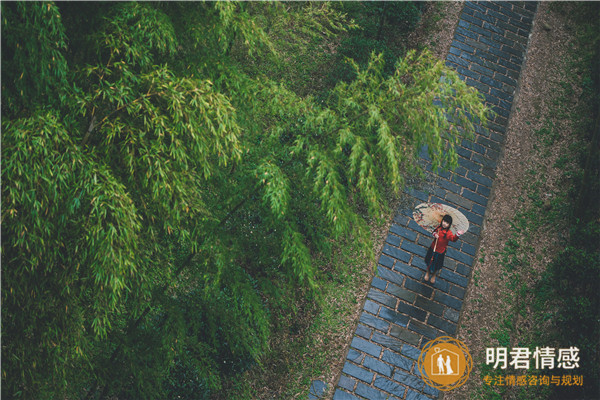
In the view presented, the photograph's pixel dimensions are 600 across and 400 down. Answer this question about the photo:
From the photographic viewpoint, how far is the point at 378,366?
6016 mm

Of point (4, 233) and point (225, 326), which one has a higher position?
point (225, 326)

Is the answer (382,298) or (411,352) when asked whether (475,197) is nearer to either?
(382,298)

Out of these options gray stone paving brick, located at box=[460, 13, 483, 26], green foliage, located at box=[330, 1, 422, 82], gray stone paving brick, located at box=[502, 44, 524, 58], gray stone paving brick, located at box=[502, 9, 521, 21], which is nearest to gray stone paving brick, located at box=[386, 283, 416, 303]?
green foliage, located at box=[330, 1, 422, 82]

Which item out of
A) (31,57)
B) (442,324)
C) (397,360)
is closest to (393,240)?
(442,324)

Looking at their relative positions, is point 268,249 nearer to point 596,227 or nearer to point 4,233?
point 4,233

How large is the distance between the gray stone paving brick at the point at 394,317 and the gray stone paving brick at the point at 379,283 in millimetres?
323

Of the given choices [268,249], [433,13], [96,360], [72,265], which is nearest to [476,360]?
[268,249]

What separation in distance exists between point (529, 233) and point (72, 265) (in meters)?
6.10

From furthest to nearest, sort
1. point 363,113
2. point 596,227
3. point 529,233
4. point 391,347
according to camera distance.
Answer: point 529,233, point 596,227, point 391,347, point 363,113

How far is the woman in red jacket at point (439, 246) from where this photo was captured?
590cm

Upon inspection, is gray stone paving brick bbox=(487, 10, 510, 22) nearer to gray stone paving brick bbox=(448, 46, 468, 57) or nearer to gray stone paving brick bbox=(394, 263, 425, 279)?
gray stone paving brick bbox=(448, 46, 468, 57)

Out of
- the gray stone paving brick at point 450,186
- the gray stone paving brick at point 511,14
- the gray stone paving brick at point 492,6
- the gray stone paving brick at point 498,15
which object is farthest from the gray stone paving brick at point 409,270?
the gray stone paving brick at point 492,6

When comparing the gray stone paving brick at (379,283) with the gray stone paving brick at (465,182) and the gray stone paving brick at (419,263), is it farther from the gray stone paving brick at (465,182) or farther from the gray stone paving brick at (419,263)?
the gray stone paving brick at (465,182)

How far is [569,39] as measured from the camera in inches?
384
